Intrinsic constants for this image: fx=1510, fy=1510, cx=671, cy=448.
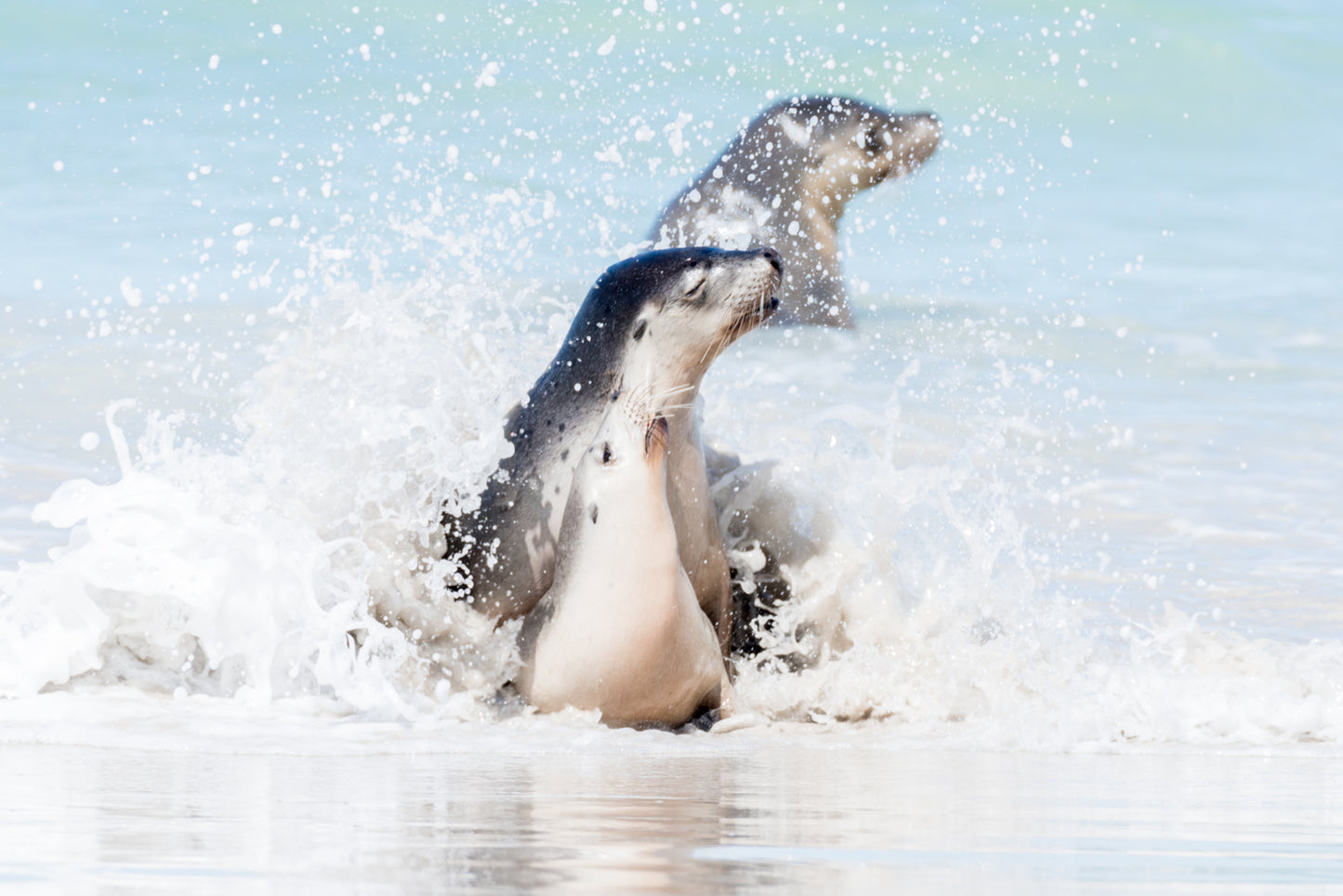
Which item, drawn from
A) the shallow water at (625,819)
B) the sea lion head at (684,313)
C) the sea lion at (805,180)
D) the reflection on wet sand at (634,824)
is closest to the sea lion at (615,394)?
the sea lion head at (684,313)

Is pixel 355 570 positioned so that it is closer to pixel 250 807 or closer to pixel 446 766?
pixel 446 766

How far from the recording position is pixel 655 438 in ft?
17.6

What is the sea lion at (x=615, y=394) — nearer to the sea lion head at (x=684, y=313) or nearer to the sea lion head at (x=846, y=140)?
the sea lion head at (x=684, y=313)

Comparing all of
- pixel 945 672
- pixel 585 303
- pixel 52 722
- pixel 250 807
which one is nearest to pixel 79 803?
pixel 250 807

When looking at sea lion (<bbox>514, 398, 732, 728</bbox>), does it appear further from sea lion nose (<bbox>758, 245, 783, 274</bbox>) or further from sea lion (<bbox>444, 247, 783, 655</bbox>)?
sea lion nose (<bbox>758, 245, 783, 274</bbox>)

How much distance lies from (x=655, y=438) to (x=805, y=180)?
789 centimetres

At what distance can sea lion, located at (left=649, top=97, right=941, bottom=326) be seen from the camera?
11.9m

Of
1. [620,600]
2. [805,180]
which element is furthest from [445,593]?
[805,180]

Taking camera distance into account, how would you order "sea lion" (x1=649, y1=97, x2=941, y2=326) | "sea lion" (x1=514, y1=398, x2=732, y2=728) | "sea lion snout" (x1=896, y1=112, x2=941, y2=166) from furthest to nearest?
"sea lion snout" (x1=896, y1=112, x2=941, y2=166), "sea lion" (x1=649, y1=97, x2=941, y2=326), "sea lion" (x1=514, y1=398, x2=732, y2=728)

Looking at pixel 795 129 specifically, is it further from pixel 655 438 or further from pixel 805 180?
pixel 655 438

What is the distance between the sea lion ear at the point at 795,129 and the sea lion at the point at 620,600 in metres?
7.85

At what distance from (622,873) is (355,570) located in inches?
147

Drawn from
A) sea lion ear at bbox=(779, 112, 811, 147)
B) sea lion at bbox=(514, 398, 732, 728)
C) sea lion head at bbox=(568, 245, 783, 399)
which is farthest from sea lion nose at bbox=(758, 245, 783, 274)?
sea lion ear at bbox=(779, 112, 811, 147)

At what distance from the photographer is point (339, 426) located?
6086mm
